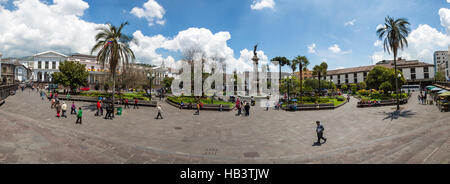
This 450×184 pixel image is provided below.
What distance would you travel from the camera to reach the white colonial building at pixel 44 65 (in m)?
59.0

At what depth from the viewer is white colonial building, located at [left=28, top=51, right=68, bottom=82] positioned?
59.0 m

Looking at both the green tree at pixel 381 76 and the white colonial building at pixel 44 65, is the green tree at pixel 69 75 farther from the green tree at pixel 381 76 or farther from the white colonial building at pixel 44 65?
the green tree at pixel 381 76

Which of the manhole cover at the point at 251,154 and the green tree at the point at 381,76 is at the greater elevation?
the green tree at the point at 381,76

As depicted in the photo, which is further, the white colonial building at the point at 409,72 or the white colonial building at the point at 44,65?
the white colonial building at the point at 409,72

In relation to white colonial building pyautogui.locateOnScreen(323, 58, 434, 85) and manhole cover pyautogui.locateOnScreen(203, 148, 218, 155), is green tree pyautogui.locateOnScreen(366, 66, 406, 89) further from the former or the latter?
manhole cover pyautogui.locateOnScreen(203, 148, 218, 155)

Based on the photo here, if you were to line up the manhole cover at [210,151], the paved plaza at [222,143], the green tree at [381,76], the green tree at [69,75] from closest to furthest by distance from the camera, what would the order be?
the paved plaza at [222,143], the manhole cover at [210,151], the green tree at [69,75], the green tree at [381,76]

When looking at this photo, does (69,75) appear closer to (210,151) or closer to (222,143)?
(222,143)

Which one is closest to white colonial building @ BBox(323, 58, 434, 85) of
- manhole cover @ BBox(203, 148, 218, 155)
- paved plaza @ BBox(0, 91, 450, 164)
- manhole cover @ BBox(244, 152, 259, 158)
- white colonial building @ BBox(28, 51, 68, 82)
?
paved plaza @ BBox(0, 91, 450, 164)

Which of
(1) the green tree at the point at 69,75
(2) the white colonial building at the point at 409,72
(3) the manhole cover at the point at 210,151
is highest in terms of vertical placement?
(2) the white colonial building at the point at 409,72

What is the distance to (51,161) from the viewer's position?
6.80 metres

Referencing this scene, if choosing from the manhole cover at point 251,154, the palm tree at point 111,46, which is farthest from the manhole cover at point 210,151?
the palm tree at point 111,46

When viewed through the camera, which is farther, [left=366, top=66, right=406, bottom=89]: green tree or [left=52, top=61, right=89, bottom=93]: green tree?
[left=366, top=66, right=406, bottom=89]: green tree

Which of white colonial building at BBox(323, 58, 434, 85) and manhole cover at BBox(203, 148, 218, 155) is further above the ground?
white colonial building at BBox(323, 58, 434, 85)
